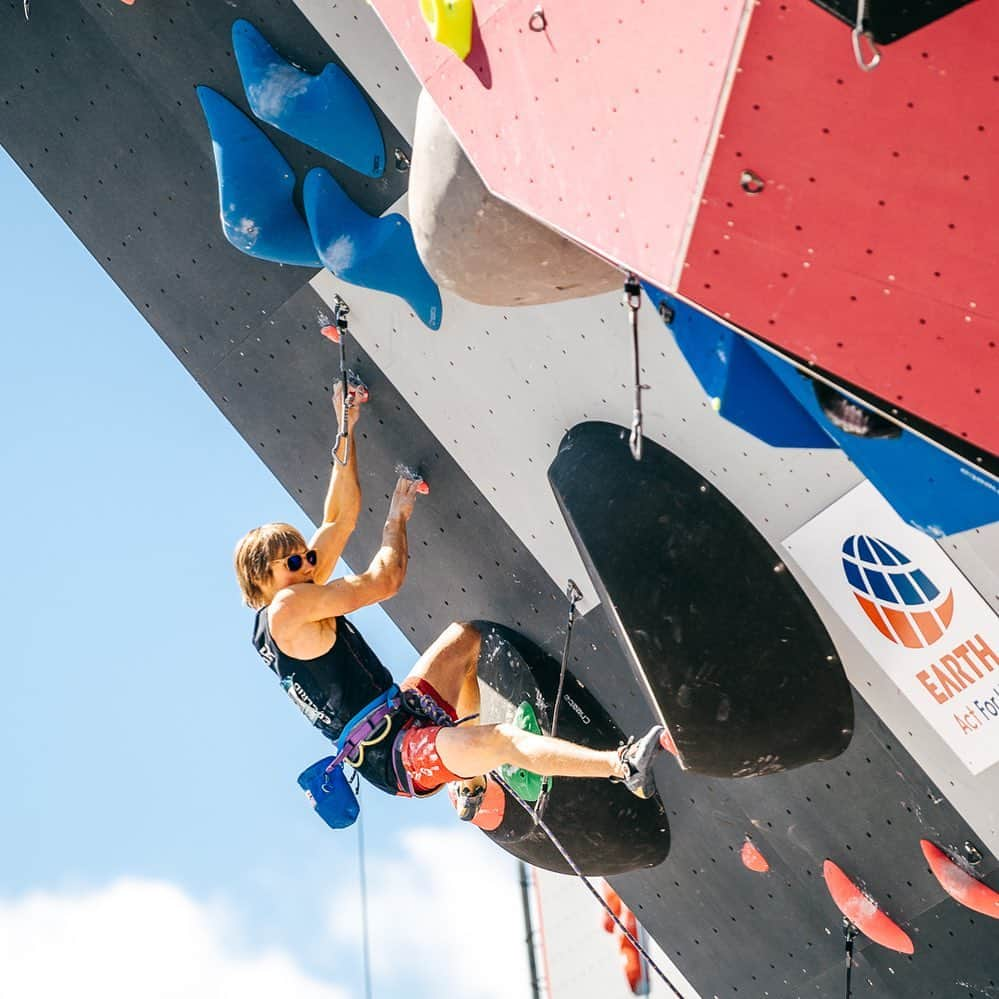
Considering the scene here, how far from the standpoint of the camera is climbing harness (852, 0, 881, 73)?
210cm

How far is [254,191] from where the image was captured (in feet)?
13.9

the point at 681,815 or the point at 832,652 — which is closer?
the point at 832,652

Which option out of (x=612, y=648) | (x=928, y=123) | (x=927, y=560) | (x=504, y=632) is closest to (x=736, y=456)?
(x=927, y=560)

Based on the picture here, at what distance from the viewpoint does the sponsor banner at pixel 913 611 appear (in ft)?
12.0

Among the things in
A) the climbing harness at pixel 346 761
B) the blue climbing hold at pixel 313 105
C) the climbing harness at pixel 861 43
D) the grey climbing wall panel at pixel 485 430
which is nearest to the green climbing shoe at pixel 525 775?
the grey climbing wall panel at pixel 485 430

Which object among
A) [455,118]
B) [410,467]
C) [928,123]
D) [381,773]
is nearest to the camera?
[928,123]

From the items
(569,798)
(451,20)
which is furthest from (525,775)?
(451,20)

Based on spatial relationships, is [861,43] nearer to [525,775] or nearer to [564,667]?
[564,667]

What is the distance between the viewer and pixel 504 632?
482 cm

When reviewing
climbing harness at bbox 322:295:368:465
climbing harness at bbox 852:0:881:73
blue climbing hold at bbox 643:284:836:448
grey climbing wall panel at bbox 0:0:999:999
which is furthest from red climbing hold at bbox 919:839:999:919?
climbing harness at bbox 852:0:881:73

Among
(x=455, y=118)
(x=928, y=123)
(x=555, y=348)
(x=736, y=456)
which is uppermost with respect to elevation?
(x=455, y=118)

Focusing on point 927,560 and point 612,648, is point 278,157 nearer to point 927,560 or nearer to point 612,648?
point 612,648

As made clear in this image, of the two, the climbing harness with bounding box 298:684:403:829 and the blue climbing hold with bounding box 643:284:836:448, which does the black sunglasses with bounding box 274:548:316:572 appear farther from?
the blue climbing hold with bounding box 643:284:836:448

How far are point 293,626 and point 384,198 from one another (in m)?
1.40
